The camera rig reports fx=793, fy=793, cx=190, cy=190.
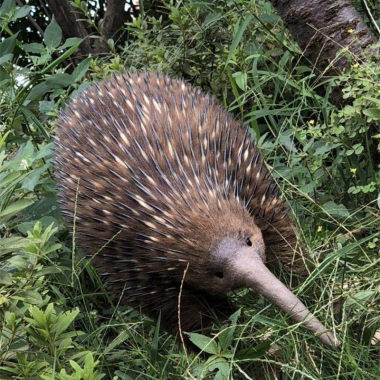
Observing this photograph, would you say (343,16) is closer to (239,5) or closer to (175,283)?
(239,5)

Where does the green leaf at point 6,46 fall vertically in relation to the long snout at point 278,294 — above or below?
above

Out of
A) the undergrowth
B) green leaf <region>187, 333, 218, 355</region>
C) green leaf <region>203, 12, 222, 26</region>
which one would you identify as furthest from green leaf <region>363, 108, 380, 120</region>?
green leaf <region>203, 12, 222, 26</region>

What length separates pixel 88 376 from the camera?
196cm

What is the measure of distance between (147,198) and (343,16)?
1312 mm

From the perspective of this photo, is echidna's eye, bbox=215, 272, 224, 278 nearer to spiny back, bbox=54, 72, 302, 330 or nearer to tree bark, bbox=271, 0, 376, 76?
spiny back, bbox=54, 72, 302, 330

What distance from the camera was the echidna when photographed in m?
2.29

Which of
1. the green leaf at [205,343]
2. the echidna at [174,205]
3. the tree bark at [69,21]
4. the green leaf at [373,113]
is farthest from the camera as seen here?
the tree bark at [69,21]

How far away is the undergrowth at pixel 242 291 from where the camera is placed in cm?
219

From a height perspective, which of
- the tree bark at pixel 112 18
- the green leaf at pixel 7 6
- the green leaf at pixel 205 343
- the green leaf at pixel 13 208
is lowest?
the green leaf at pixel 205 343

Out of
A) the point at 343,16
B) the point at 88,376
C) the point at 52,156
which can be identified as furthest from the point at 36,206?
the point at 343,16

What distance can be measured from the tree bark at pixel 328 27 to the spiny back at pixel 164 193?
0.64 meters

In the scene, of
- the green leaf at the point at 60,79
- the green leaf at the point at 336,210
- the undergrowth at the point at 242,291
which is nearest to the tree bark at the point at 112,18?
the undergrowth at the point at 242,291

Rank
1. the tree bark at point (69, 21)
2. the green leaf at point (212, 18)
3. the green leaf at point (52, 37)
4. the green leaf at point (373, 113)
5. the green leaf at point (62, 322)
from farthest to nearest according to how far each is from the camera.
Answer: the tree bark at point (69, 21)
the green leaf at point (212, 18)
the green leaf at point (52, 37)
the green leaf at point (373, 113)
the green leaf at point (62, 322)

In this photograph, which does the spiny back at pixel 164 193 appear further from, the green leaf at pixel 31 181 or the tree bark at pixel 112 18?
the tree bark at pixel 112 18
